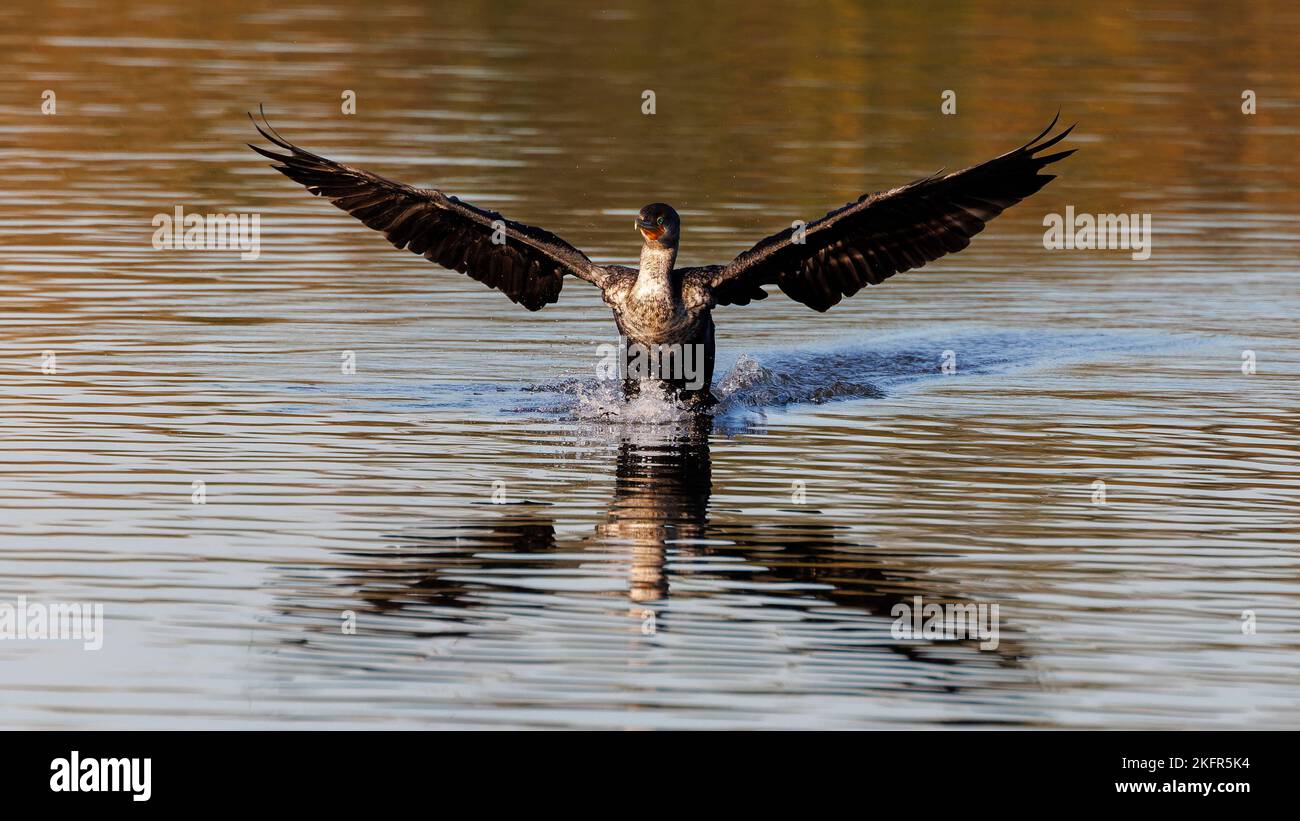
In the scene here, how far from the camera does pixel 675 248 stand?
51.8 feet

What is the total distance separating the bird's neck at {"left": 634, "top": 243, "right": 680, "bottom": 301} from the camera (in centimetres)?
1571

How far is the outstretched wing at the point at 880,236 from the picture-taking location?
14719 millimetres

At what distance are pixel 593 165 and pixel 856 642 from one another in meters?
17.3

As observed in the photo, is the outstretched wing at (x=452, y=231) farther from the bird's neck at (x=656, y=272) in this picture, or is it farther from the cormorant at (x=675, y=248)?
the bird's neck at (x=656, y=272)

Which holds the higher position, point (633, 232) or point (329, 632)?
point (633, 232)

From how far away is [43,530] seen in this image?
11852 mm

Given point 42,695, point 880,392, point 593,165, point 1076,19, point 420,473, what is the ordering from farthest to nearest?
point 1076,19
point 593,165
point 880,392
point 420,473
point 42,695

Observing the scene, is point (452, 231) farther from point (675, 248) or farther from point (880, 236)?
point (880, 236)

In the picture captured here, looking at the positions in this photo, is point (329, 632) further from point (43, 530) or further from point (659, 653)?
point (43, 530)

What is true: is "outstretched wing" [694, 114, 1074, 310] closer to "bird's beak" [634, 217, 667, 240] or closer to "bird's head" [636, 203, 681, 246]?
"bird's head" [636, 203, 681, 246]

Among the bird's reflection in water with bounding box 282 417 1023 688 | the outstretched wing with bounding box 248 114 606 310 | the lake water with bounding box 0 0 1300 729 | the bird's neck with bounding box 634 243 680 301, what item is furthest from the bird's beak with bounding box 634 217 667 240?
the bird's reflection in water with bounding box 282 417 1023 688

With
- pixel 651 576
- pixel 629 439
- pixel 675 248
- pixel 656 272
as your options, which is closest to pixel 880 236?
pixel 675 248

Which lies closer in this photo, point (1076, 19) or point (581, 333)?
point (581, 333)

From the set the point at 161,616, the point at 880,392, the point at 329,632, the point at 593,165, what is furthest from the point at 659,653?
the point at 593,165
